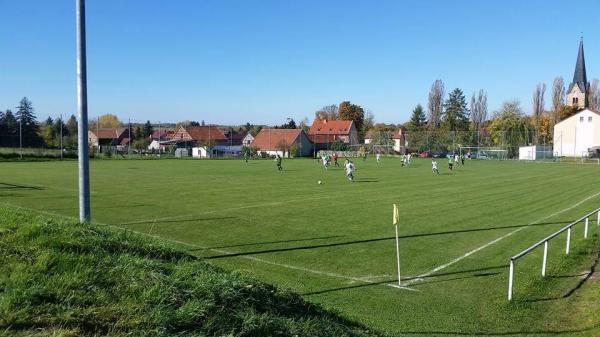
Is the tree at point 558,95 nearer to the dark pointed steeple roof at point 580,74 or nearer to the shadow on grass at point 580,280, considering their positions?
the dark pointed steeple roof at point 580,74

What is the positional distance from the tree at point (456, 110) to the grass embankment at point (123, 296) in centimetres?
12783

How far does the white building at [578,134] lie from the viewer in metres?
90.9

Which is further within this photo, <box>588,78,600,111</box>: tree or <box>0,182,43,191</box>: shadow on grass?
<box>588,78,600,111</box>: tree

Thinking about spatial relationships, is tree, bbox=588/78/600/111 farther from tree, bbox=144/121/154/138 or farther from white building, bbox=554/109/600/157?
tree, bbox=144/121/154/138

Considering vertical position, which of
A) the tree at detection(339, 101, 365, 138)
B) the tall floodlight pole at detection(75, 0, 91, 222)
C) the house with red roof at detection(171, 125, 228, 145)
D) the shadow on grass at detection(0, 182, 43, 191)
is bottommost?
the shadow on grass at detection(0, 182, 43, 191)

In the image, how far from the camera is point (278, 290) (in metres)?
5.78

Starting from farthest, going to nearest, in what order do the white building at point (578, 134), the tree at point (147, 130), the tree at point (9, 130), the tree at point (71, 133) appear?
the tree at point (147, 130), the white building at point (578, 134), the tree at point (71, 133), the tree at point (9, 130)

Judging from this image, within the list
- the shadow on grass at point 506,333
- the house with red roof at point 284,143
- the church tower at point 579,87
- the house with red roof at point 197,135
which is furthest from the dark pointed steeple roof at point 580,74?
the shadow on grass at point 506,333

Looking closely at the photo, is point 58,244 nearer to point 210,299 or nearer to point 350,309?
point 210,299

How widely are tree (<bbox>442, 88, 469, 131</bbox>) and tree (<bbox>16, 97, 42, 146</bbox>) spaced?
3710 inches

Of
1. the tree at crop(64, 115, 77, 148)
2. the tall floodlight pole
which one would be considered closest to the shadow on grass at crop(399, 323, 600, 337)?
the tall floodlight pole

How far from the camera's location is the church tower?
Answer: 4547 inches

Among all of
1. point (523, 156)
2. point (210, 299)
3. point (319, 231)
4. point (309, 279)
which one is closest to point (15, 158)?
point (319, 231)

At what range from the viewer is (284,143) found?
97.4 meters
